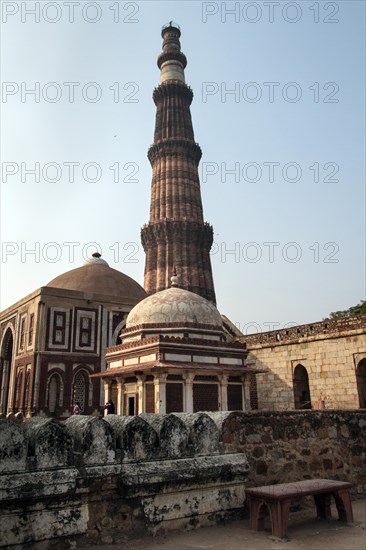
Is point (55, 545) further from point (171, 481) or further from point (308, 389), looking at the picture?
point (308, 389)

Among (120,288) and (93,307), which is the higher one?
(120,288)

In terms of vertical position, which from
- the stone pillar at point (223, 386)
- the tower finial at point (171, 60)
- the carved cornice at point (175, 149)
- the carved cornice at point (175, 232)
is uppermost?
the tower finial at point (171, 60)

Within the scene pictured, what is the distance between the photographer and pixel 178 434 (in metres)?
4.14

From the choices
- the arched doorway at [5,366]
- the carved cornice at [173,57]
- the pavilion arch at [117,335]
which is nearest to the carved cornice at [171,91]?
the carved cornice at [173,57]

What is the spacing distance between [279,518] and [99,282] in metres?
23.1

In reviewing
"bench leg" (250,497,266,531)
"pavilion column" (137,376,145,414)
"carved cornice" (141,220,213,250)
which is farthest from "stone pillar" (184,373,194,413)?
"carved cornice" (141,220,213,250)

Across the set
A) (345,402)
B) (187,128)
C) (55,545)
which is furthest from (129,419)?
(187,128)

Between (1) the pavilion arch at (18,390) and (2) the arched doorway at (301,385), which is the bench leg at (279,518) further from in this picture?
(1) the pavilion arch at (18,390)

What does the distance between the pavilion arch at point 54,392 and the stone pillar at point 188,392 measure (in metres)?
9.85

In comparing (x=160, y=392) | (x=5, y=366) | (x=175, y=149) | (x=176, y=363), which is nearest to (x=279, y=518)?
(x=160, y=392)

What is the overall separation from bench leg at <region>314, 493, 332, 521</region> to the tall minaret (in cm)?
2682

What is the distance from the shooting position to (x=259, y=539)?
3.67 meters

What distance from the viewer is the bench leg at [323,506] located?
4.30 metres

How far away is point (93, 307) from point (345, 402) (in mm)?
13092
